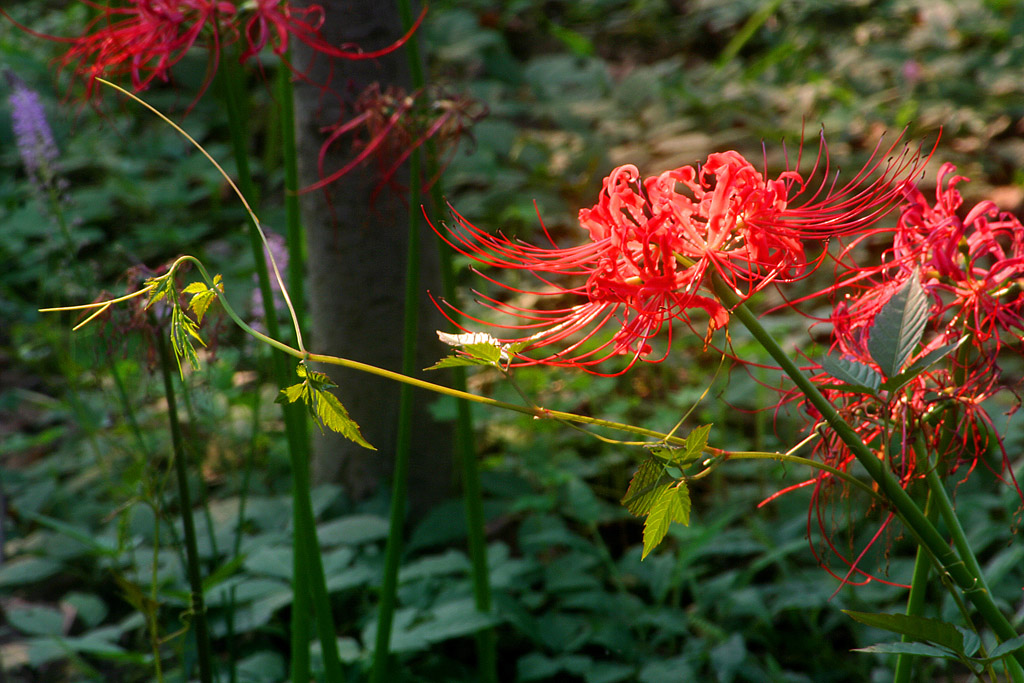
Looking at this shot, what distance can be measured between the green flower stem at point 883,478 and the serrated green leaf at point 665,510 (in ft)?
0.31

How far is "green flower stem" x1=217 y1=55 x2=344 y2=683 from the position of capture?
98cm

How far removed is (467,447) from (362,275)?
698 millimetres

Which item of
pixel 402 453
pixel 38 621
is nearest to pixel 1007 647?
pixel 402 453

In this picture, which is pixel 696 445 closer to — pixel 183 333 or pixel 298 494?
pixel 183 333

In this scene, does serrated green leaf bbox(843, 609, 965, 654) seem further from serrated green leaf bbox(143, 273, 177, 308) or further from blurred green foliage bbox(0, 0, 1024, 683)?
serrated green leaf bbox(143, 273, 177, 308)

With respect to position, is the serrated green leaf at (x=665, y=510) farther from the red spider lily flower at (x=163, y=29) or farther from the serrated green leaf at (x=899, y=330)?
the red spider lily flower at (x=163, y=29)

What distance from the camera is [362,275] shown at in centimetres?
180

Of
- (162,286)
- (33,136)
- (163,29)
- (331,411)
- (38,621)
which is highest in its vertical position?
(33,136)

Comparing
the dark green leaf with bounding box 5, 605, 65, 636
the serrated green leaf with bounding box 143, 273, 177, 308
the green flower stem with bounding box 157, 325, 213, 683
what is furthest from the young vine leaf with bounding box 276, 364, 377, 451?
the dark green leaf with bounding box 5, 605, 65, 636

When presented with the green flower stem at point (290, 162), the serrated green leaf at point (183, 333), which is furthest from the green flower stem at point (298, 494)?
the serrated green leaf at point (183, 333)

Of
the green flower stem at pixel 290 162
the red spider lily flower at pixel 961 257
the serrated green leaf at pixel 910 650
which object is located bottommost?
the serrated green leaf at pixel 910 650

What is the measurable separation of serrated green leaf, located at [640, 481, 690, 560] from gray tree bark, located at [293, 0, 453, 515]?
47.3 inches

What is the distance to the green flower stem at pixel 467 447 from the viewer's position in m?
1.11

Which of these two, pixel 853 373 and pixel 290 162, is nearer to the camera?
pixel 853 373
